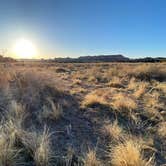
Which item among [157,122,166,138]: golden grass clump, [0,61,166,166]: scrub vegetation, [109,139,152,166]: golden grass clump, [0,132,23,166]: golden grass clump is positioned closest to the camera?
[0,132,23,166]: golden grass clump

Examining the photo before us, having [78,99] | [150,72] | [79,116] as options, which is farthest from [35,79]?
[150,72]

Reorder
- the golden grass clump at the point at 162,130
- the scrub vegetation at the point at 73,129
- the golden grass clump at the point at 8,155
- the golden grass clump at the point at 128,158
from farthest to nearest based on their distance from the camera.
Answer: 1. the golden grass clump at the point at 162,130
2. the scrub vegetation at the point at 73,129
3. the golden grass clump at the point at 128,158
4. the golden grass clump at the point at 8,155

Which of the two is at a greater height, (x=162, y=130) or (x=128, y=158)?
(x=128, y=158)

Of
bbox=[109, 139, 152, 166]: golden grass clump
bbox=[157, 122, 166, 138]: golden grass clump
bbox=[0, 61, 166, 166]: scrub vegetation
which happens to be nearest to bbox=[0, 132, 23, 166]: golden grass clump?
bbox=[0, 61, 166, 166]: scrub vegetation

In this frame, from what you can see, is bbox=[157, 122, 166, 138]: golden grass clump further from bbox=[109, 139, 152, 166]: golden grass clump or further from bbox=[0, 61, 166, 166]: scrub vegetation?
bbox=[109, 139, 152, 166]: golden grass clump

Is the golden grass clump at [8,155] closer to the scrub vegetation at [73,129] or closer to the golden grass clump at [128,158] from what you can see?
the scrub vegetation at [73,129]

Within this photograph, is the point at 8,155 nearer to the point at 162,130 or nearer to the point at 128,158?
the point at 128,158

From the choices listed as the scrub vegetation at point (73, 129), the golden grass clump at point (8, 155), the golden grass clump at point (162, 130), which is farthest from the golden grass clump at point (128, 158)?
the golden grass clump at point (162, 130)

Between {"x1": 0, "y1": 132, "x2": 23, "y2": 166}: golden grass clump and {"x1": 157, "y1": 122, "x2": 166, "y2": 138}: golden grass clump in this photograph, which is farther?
{"x1": 157, "y1": 122, "x2": 166, "y2": 138}: golden grass clump

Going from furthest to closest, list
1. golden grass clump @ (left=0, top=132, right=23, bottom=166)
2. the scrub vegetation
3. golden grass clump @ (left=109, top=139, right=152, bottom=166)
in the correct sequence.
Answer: the scrub vegetation, golden grass clump @ (left=109, top=139, right=152, bottom=166), golden grass clump @ (left=0, top=132, right=23, bottom=166)

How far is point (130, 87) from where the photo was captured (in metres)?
12.7

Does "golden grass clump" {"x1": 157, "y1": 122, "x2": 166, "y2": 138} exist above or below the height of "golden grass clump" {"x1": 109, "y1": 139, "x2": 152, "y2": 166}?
below

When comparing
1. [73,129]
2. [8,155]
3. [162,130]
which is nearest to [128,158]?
[8,155]

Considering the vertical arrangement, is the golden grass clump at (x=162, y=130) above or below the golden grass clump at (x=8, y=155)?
below
